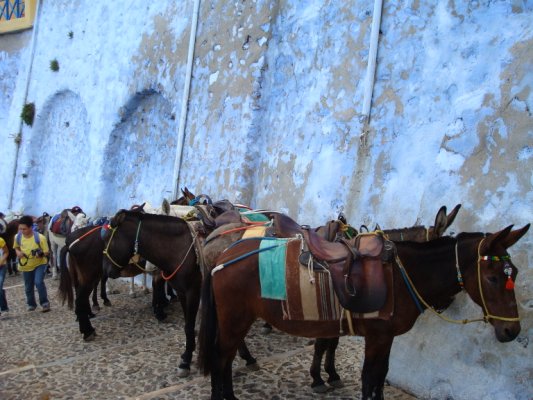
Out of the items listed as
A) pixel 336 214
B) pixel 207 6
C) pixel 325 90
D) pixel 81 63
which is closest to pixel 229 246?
pixel 336 214

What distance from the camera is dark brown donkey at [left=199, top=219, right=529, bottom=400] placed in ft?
9.82

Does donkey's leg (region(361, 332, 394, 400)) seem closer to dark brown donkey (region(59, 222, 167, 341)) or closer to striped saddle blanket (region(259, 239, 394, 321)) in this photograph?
striped saddle blanket (region(259, 239, 394, 321))

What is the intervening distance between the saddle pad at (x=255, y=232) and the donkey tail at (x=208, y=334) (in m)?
0.55

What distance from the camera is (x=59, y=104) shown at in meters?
14.3

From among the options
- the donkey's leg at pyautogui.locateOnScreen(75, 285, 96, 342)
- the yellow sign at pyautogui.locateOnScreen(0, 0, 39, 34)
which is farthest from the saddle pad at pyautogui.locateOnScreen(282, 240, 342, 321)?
the yellow sign at pyautogui.locateOnScreen(0, 0, 39, 34)

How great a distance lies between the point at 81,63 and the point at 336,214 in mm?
10184

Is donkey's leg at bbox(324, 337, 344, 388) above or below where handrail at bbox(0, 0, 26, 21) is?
below

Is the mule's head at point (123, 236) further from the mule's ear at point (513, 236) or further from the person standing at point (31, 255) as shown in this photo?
the mule's ear at point (513, 236)

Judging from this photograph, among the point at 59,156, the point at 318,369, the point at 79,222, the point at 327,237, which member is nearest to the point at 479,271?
the point at 327,237

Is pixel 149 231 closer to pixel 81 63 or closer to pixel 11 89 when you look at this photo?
pixel 81 63

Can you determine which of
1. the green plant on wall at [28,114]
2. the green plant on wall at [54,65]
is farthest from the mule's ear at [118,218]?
the green plant on wall at [28,114]

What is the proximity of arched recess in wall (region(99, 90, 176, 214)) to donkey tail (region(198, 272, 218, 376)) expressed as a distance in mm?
6193

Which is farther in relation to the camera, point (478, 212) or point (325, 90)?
point (325, 90)

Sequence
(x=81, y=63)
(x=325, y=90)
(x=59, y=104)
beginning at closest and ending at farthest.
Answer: (x=325, y=90)
(x=81, y=63)
(x=59, y=104)
